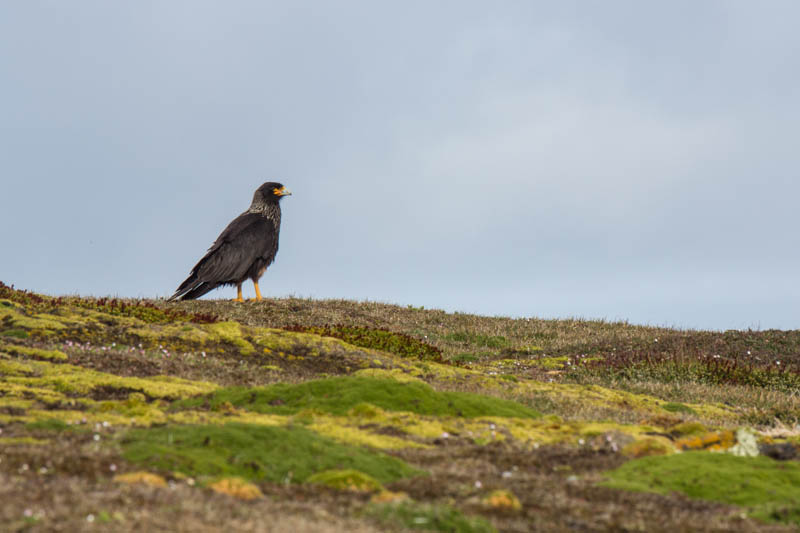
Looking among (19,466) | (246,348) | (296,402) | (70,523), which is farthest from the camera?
(246,348)

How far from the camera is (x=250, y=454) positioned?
8641mm

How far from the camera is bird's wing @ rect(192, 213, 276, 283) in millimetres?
27969

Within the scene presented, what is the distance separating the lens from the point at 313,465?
8.59m

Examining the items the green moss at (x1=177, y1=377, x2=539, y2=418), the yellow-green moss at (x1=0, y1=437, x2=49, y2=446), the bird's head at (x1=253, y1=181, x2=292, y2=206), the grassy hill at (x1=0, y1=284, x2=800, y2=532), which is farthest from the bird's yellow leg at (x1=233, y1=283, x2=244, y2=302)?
the yellow-green moss at (x1=0, y1=437, x2=49, y2=446)

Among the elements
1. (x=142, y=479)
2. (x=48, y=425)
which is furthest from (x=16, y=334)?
(x=142, y=479)

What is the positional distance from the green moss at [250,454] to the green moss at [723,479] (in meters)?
2.79

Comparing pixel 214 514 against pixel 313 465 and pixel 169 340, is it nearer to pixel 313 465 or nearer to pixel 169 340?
pixel 313 465

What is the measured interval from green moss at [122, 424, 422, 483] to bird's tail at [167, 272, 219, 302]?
62.6ft

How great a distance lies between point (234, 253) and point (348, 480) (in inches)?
828

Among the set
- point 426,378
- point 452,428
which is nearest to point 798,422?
point 426,378

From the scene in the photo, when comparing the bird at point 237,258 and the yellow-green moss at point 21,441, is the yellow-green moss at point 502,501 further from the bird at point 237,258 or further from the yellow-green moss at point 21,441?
the bird at point 237,258

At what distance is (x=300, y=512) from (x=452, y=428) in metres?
4.85

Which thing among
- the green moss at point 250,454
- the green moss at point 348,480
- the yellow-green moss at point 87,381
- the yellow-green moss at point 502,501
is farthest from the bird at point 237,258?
the yellow-green moss at point 502,501

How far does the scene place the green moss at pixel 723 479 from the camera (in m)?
8.12
